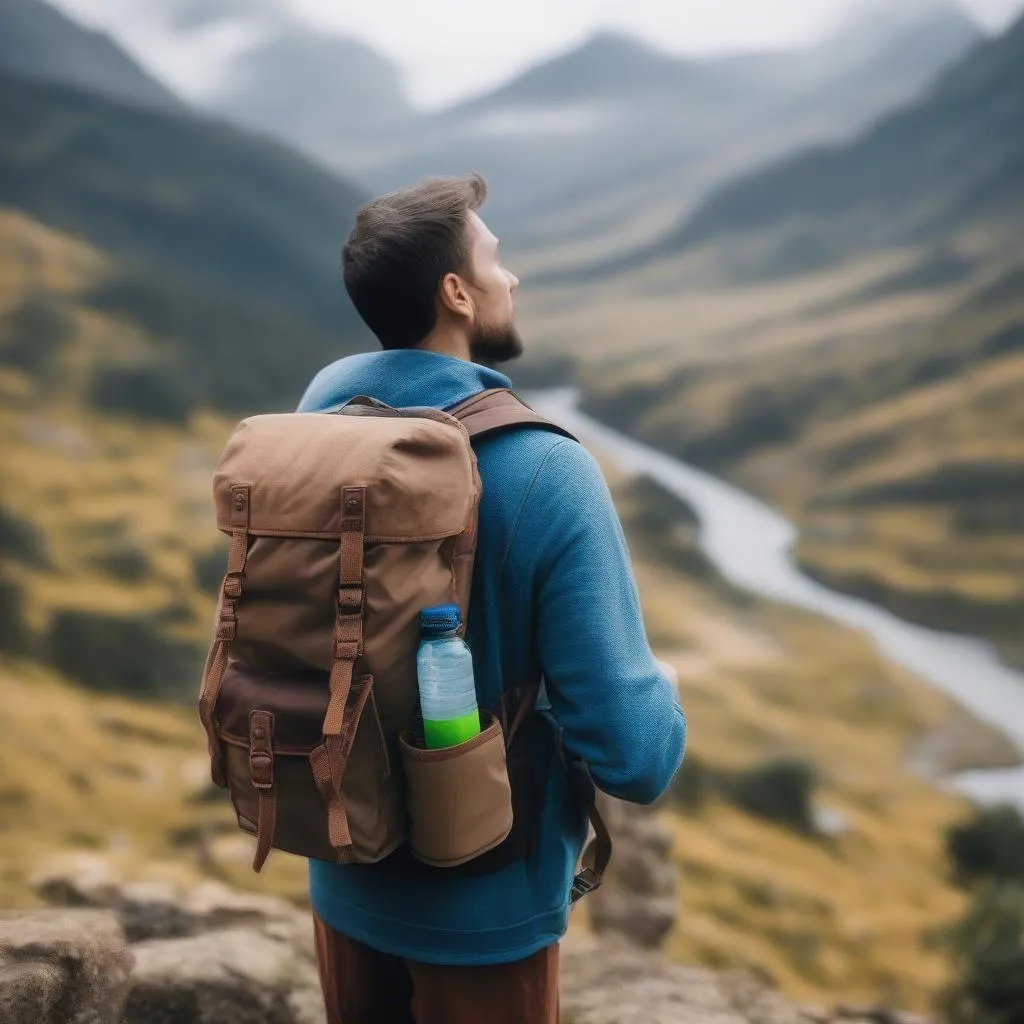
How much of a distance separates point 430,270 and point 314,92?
27187 mm

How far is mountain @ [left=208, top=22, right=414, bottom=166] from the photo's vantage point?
23.3 meters

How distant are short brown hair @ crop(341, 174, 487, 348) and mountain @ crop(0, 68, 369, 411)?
17.9 meters

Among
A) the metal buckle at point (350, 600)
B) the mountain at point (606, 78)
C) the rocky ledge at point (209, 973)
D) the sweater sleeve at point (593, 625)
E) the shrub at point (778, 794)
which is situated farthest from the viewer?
the mountain at point (606, 78)

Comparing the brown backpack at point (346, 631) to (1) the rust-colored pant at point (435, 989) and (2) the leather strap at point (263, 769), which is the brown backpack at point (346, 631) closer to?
(2) the leather strap at point (263, 769)

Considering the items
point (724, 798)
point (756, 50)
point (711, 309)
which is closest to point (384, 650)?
point (724, 798)

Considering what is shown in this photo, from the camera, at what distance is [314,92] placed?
85.1ft

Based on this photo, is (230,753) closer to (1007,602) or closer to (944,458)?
(1007,602)

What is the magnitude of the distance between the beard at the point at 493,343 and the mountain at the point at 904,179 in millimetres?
30219

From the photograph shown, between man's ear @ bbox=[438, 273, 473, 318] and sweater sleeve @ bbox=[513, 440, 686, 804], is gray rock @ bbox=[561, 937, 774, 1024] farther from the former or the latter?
man's ear @ bbox=[438, 273, 473, 318]

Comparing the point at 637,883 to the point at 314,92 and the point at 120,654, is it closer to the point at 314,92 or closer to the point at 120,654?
the point at 120,654

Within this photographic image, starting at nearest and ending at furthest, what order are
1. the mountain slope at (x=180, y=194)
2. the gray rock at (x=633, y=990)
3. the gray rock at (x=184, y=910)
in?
the gray rock at (x=633, y=990) < the gray rock at (x=184, y=910) < the mountain slope at (x=180, y=194)

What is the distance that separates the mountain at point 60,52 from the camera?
691 inches

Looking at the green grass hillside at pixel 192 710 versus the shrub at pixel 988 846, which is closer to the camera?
the green grass hillside at pixel 192 710

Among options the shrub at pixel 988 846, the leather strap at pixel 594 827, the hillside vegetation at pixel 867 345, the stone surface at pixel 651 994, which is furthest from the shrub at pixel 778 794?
the leather strap at pixel 594 827
